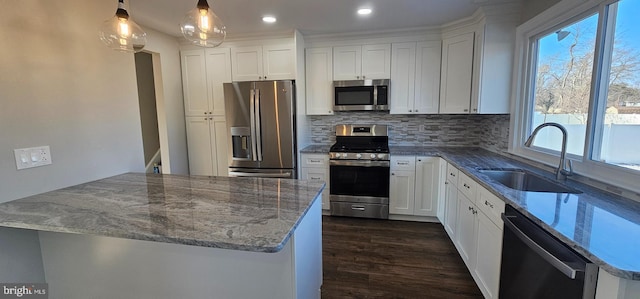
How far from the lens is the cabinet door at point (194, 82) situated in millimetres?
Result: 3578

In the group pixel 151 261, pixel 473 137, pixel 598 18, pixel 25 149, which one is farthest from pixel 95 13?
pixel 473 137

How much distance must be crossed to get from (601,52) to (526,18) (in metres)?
1.00

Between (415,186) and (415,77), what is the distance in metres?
1.36

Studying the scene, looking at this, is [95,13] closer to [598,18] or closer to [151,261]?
[151,261]

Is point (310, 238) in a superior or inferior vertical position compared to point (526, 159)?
inferior

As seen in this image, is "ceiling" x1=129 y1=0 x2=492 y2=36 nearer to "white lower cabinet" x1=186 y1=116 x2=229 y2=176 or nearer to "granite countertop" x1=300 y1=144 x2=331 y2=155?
"white lower cabinet" x1=186 y1=116 x2=229 y2=176

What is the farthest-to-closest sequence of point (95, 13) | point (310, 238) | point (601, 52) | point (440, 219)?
point (440, 219), point (95, 13), point (601, 52), point (310, 238)

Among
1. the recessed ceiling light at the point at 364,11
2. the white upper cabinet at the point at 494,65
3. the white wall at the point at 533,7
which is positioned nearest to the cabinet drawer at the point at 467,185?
the white upper cabinet at the point at 494,65

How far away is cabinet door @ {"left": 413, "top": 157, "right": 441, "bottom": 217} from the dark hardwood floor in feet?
0.63

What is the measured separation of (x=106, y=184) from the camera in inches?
70.7

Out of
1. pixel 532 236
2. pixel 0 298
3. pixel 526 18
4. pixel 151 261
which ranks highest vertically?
pixel 526 18

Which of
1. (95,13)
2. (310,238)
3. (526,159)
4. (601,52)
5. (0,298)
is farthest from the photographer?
(526,159)

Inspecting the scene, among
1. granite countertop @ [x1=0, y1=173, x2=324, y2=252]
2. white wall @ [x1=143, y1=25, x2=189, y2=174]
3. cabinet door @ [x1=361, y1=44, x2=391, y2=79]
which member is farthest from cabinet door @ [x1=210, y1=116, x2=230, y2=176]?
cabinet door @ [x1=361, y1=44, x2=391, y2=79]

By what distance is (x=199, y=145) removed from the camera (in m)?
3.75
